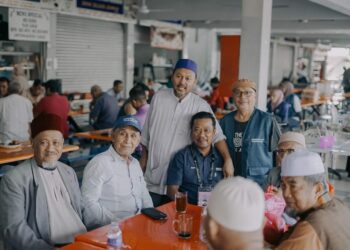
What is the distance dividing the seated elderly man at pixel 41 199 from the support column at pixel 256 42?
3365 mm

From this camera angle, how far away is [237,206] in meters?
1.39

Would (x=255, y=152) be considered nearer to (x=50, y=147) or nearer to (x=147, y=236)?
(x=147, y=236)

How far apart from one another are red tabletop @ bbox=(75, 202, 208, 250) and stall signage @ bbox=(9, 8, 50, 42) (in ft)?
22.3

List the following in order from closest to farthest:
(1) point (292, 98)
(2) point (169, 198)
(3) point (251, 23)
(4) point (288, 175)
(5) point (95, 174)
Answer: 1. (4) point (288, 175)
2. (5) point (95, 174)
3. (2) point (169, 198)
4. (3) point (251, 23)
5. (1) point (292, 98)

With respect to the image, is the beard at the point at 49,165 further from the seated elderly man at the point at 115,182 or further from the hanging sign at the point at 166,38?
the hanging sign at the point at 166,38

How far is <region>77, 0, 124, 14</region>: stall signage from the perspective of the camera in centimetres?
1043

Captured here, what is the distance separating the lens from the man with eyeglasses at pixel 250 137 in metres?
3.82

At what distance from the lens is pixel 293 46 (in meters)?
25.5

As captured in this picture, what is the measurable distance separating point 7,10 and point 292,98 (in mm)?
6284

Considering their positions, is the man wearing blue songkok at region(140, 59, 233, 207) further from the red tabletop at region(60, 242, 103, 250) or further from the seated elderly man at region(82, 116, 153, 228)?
the red tabletop at region(60, 242, 103, 250)

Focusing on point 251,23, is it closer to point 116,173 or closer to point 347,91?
point 116,173

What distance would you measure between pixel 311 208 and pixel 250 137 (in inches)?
65.0

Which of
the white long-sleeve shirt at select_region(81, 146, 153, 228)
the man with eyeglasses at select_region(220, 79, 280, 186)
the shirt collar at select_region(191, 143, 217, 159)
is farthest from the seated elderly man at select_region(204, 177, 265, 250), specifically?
the man with eyeglasses at select_region(220, 79, 280, 186)

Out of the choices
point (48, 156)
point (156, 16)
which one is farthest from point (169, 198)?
point (156, 16)
